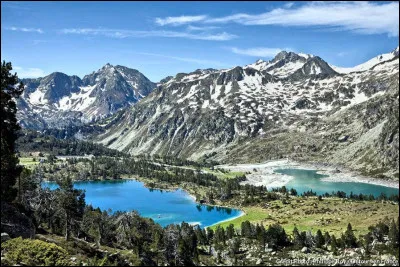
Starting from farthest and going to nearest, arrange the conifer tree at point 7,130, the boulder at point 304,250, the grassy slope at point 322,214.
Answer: the grassy slope at point 322,214, the boulder at point 304,250, the conifer tree at point 7,130

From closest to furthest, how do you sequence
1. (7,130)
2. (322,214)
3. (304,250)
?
1. (7,130)
2. (304,250)
3. (322,214)

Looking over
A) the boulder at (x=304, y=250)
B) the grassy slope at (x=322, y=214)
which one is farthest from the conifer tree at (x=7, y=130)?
the grassy slope at (x=322, y=214)

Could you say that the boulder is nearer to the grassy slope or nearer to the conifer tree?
the grassy slope

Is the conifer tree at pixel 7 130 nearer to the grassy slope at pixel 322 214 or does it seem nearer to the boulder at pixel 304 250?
the boulder at pixel 304 250

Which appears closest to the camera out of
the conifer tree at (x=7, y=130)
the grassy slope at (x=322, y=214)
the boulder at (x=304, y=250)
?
the conifer tree at (x=7, y=130)

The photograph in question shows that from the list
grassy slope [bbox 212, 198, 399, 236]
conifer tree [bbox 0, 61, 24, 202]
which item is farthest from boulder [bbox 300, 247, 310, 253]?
conifer tree [bbox 0, 61, 24, 202]

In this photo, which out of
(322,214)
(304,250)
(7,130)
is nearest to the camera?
(7,130)

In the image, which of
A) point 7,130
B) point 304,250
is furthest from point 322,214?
point 7,130

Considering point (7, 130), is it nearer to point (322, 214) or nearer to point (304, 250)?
point (304, 250)

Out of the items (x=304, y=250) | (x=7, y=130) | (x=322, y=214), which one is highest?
(x=7, y=130)

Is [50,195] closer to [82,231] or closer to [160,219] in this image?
[82,231]

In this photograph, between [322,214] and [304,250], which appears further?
[322,214]
